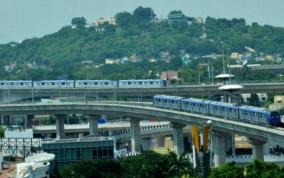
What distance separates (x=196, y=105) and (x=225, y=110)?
8488mm

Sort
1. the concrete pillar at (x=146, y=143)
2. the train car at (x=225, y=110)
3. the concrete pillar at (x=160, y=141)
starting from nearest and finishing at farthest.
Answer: the train car at (x=225, y=110), the concrete pillar at (x=146, y=143), the concrete pillar at (x=160, y=141)

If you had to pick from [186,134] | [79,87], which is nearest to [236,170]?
[186,134]

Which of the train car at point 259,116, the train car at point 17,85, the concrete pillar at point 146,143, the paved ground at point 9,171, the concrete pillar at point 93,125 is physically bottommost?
the concrete pillar at point 146,143

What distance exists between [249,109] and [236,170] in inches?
841

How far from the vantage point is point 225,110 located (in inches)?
3907

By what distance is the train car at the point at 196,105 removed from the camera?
104519 millimetres

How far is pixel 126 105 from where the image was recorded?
125 m

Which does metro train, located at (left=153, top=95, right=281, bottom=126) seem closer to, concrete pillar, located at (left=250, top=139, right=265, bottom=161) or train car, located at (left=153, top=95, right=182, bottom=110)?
train car, located at (left=153, top=95, right=182, bottom=110)

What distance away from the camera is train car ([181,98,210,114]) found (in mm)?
104519

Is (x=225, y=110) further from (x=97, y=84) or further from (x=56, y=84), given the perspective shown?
(x=56, y=84)

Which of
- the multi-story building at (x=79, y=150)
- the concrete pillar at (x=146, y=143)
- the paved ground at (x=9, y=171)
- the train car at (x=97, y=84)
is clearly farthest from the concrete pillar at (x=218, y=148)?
the train car at (x=97, y=84)

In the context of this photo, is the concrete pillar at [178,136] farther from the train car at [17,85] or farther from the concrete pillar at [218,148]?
the train car at [17,85]

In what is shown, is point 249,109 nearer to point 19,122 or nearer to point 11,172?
point 11,172

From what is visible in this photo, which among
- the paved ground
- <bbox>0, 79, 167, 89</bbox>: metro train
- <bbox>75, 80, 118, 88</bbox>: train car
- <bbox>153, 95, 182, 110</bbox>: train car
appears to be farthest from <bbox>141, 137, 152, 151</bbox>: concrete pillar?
the paved ground
